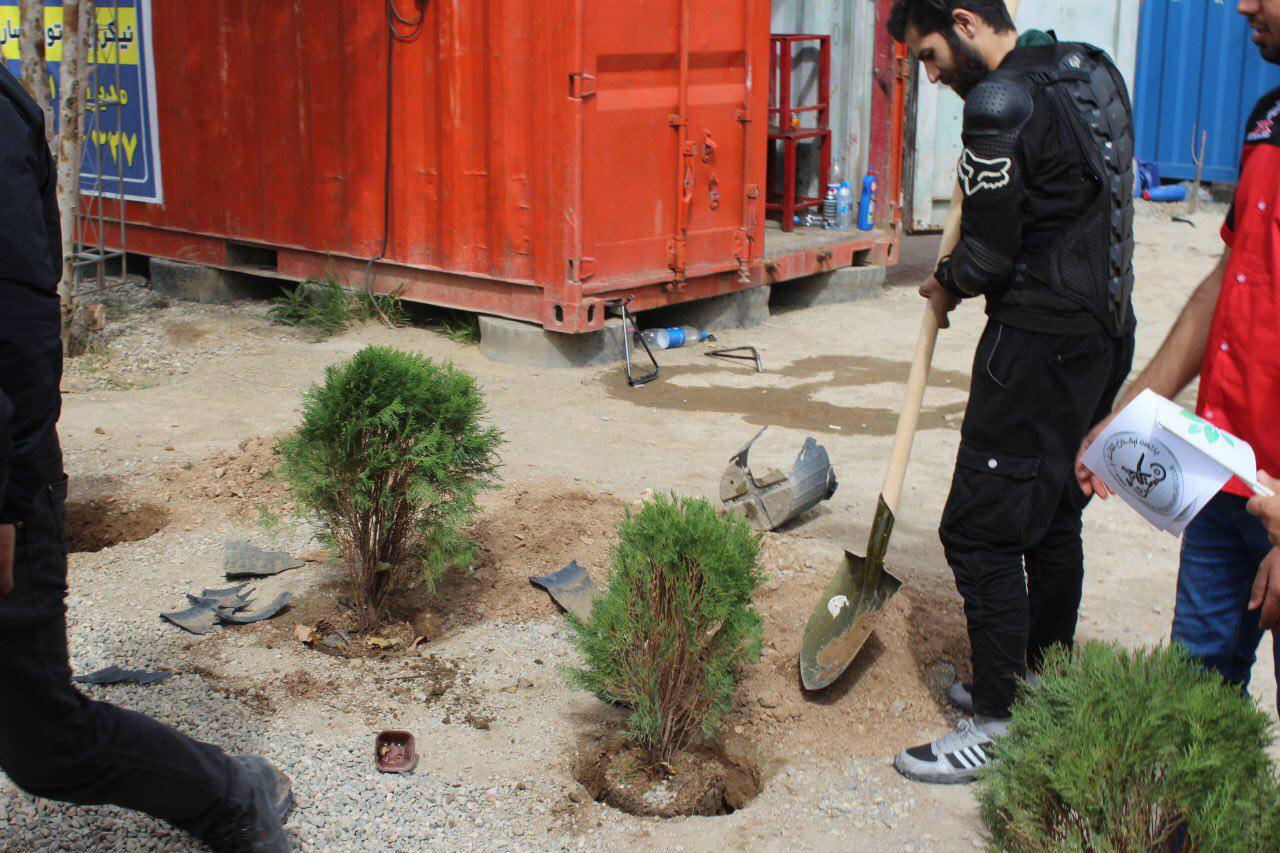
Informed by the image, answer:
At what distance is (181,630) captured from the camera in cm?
411

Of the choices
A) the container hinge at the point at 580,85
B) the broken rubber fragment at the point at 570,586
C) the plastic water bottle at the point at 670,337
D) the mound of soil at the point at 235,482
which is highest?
the container hinge at the point at 580,85

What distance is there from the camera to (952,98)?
12.3 meters

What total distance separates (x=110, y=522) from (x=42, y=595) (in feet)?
9.21

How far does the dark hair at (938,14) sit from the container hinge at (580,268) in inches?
163

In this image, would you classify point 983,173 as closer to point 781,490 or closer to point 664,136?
point 781,490

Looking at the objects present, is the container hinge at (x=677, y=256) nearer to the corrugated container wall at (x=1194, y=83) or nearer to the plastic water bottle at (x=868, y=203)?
the plastic water bottle at (x=868, y=203)

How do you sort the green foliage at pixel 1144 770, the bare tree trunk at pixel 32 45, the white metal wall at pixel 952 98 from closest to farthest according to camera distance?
1. the green foliage at pixel 1144 770
2. the bare tree trunk at pixel 32 45
3. the white metal wall at pixel 952 98

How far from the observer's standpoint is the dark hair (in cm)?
316

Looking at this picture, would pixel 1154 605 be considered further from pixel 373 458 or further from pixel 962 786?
pixel 373 458

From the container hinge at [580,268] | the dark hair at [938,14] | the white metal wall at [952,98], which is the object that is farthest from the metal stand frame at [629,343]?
the white metal wall at [952,98]

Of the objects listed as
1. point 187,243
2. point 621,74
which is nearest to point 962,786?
point 621,74

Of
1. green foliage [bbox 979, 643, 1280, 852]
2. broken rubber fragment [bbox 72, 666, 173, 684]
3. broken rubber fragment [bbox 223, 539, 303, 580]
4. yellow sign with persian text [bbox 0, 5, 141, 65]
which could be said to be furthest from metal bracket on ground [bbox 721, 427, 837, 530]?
yellow sign with persian text [bbox 0, 5, 141, 65]

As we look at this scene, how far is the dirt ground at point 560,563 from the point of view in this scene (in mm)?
3410

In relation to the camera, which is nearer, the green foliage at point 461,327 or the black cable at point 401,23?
the black cable at point 401,23
